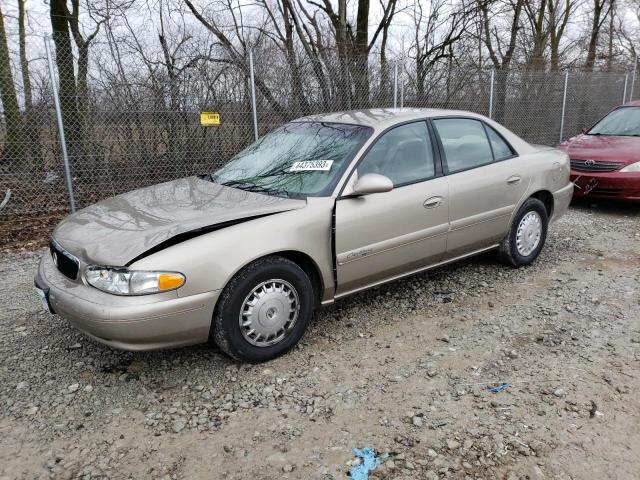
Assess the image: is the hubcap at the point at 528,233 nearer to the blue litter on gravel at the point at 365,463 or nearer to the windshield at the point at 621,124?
the blue litter on gravel at the point at 365,463

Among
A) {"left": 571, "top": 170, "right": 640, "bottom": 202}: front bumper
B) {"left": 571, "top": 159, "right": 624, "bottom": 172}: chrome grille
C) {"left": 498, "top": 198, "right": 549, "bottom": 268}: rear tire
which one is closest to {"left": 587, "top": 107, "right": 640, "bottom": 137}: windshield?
{"left": 571, "top": 159, "right": 624, "bottom": 172}: chrome grille

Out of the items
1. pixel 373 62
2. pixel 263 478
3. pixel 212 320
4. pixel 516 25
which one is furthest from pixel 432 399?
pixel 516 25

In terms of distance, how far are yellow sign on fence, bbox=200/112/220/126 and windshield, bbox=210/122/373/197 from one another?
3379mm

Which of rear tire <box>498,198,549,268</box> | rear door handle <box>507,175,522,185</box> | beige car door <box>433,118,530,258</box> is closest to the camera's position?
beige car door <box>433,118,530,258</box>

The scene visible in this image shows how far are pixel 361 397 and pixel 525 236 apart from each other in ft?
8.99

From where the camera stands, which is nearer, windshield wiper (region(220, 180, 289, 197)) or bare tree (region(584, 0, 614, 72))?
windshield wiper (region(220, 180, 289, 197))

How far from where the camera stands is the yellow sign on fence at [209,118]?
24.5 ft

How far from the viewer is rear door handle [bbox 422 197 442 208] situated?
3.87 m

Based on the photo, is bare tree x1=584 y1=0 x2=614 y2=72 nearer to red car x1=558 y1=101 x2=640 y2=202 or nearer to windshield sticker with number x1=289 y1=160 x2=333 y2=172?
red car x1=558 y1=101 x2=640 y2=202

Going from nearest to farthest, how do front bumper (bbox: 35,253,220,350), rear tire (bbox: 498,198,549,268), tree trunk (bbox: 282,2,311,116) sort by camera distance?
front bumper (bbox: 35,253,220,350), rear tire (bbox: 498,198,549,268), tree trunk (bbox: 282,2,311,116)

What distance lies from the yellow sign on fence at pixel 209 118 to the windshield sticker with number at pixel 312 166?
4.15 meters

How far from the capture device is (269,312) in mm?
3193

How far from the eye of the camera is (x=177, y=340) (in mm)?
2932

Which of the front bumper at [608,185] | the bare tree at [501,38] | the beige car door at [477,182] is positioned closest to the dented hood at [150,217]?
the beige car door at [477,182]
